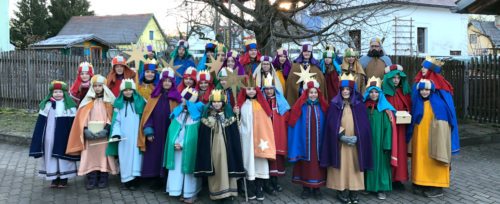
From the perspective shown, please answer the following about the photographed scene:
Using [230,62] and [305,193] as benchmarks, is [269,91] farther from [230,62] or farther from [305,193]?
[305,193]

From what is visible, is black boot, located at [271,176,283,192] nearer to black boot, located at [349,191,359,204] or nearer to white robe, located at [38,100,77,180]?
black boot, located at [349,191,359,204]

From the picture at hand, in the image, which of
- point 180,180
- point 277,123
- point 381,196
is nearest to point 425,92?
point 381,196

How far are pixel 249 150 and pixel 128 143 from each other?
185 centimetres

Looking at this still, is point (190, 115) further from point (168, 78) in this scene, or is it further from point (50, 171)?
point (50, 171)

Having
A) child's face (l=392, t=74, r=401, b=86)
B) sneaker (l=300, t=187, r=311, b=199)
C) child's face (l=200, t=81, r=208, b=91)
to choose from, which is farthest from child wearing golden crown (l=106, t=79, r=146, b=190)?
child's face (l=392, t=74, r=401, b=86)

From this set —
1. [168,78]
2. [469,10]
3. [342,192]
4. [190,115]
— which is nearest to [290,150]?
[342,192]

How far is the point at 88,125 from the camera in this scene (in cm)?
628

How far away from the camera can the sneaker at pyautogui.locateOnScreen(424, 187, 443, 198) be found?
6.31 m

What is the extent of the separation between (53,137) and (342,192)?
4.31m

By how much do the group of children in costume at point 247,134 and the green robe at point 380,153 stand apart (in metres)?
0.01

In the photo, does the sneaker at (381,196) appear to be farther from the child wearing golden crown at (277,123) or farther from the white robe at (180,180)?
the white robe at (180,180)

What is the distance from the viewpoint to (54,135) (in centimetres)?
639

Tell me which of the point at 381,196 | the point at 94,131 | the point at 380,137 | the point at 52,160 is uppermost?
the point at 94,131

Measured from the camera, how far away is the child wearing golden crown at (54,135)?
6.38m
